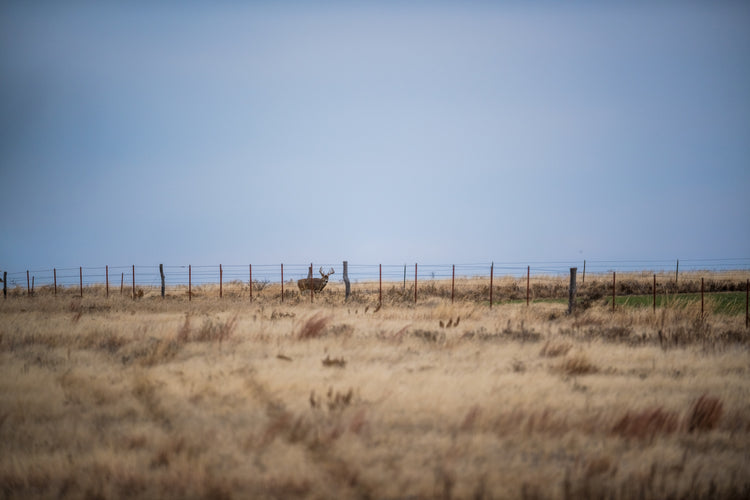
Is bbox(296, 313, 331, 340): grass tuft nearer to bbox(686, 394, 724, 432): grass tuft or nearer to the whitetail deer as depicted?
bbox(686, 394, 724, 432): grass tuft

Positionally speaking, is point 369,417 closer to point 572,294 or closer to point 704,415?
point 704,415

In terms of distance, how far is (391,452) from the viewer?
5.18m

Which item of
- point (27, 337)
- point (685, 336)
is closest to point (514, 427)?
point (685, 336)

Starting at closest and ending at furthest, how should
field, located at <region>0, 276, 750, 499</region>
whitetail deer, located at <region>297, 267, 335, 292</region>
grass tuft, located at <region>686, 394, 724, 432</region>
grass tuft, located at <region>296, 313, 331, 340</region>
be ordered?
field, located at <region>0, 276, 750, 499</region> < grass tuft, located at <region>686, 394, 724, 432</region> < grass tuft, located at <region>296, 313, 331, 340</region> < whitetail deer, located at <region>297, 267, 335, 292</region>

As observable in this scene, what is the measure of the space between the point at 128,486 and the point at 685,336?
12.5 m

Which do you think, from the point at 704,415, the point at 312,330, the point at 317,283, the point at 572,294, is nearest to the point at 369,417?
the point at 704,415

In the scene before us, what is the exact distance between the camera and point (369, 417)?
618 centimetres

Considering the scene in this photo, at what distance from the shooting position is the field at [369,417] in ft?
15.0

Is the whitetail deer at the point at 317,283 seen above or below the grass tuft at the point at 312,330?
below

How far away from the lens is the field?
457 centimetres

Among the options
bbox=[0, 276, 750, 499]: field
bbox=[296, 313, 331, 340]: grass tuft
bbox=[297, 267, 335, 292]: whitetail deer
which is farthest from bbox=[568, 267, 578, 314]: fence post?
bbox=[297, 267, 335, 292]: whitetail deer

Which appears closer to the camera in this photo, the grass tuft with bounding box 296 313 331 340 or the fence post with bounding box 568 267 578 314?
the grass tuft with bounding box 296 313 331 340

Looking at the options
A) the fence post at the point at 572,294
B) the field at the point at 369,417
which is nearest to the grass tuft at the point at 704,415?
the field at the point at 369,417

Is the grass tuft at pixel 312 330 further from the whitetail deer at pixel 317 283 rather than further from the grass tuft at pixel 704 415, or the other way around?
the whitetail deer at pixel 317 283
